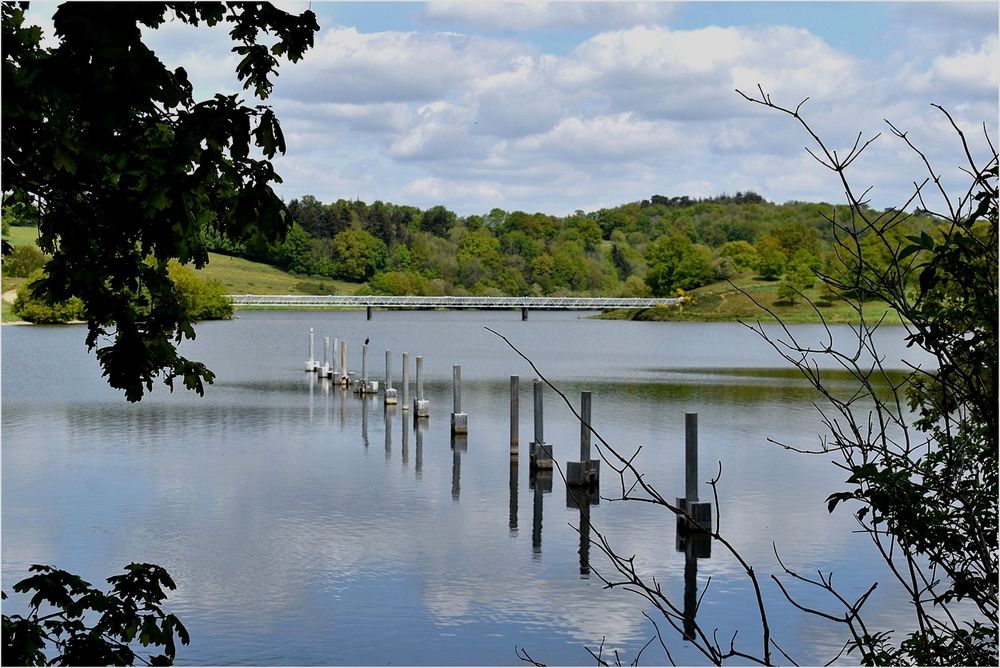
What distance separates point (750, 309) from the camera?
91.6m

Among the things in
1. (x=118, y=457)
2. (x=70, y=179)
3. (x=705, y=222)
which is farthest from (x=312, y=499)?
(x=705, y=222)

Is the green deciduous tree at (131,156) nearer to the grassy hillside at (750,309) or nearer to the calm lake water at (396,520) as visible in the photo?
the calm lake water at (396,520)

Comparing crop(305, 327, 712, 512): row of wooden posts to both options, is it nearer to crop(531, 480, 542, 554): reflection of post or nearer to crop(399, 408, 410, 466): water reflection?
crop(531, 480, 542, 554): reflection of post

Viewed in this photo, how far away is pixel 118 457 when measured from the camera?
21.9 metres

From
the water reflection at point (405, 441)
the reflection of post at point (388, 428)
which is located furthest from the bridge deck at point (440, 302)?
the water reflection at point (405, 441)

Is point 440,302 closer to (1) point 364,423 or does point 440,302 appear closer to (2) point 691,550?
(1) point 364,423

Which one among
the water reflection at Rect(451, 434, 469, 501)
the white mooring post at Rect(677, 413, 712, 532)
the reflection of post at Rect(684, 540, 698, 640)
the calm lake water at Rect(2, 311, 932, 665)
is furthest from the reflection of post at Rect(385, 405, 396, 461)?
the white mooring post at Rect(677, 413, 712, 532)

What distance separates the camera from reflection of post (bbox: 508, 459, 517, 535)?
16.1m

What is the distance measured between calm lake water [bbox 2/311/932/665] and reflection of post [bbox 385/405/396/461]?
0.09 metres

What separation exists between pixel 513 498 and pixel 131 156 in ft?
45.4

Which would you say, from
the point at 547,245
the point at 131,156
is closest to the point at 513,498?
the point at 131,156

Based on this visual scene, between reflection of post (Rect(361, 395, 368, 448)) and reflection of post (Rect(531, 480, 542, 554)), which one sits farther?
reflection of post (Rect(361, 395, 368, 448))

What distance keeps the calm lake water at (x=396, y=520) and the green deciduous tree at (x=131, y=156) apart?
239 inches

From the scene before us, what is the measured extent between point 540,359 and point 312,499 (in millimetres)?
33360
